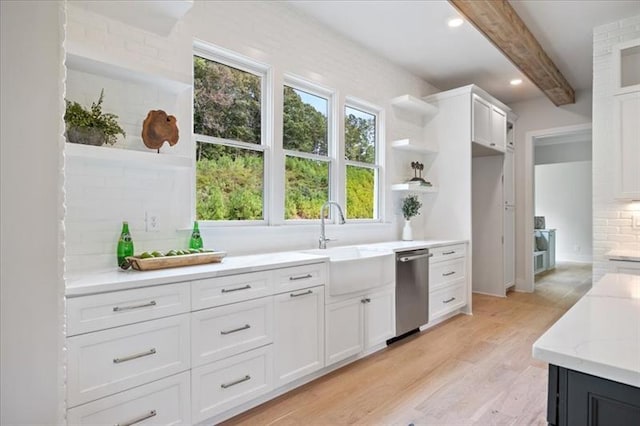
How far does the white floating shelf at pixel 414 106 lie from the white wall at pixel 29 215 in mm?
4068

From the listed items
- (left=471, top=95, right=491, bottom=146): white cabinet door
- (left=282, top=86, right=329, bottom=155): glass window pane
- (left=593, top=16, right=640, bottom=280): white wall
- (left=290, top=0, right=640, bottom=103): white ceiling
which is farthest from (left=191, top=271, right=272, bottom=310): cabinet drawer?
(left=471, top=95, right=491, bottom=146): white cabinet door

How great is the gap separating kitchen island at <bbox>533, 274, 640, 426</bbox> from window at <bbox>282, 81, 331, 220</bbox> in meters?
2.46

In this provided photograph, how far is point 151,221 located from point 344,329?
5.24 ft

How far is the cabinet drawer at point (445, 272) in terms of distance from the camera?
12.5 feet

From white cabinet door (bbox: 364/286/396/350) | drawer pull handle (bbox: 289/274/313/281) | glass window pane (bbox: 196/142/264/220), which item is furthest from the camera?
white cabinet door (bbox: 364/286/396/350)

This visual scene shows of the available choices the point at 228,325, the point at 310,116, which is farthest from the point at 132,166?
the point at 310,116

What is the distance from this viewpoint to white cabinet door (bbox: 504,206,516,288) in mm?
5270

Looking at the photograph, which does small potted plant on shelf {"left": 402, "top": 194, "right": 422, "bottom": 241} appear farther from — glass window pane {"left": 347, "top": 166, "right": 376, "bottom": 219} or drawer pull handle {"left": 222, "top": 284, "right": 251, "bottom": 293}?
drawer pull handle {"left": 222, "top": 284, "right": 251, "bottom": 293}

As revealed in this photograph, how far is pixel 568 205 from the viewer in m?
8.84

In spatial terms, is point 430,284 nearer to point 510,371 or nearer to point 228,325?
point 510,371

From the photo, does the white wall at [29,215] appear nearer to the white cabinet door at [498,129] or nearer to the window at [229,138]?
the window at [229,138]

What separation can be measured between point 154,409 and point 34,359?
63.3 inches

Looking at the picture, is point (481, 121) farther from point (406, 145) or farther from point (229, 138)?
point (229, 138)

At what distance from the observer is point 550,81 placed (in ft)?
14.4
